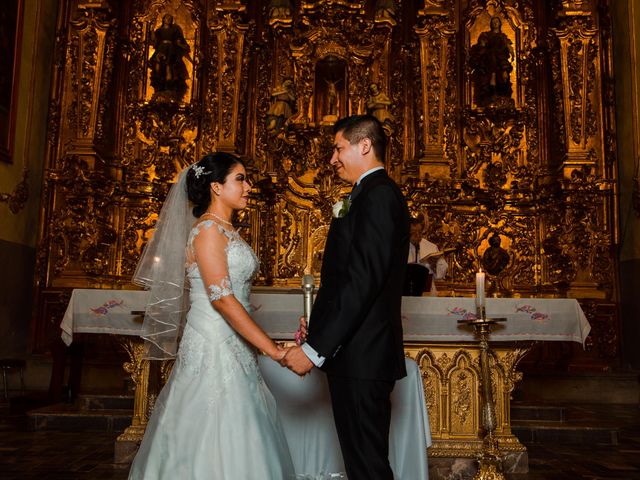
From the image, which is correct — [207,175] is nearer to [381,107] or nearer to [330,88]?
[381,107]

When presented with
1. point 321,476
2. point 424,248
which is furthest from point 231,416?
point 424,248

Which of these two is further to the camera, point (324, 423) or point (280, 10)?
point (280, 10)

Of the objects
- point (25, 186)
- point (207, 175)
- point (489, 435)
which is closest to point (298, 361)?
point (207, 175)

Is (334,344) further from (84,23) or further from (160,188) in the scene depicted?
(84,23)

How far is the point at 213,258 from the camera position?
2.99 m

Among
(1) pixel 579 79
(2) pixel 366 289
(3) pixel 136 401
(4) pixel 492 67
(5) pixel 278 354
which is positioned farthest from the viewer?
(4) pixel 492 67

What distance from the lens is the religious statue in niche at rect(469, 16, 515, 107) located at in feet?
28.9

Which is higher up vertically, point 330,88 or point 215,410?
point 330,88

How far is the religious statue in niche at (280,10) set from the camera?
8930mm

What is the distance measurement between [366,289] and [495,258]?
631cm

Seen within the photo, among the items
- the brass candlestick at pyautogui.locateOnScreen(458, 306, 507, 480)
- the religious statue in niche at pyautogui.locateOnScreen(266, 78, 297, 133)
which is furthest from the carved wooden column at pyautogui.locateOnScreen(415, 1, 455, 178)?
the brass candlestick at pyautogui.locateOnScreen(458, 306, 507, 480)

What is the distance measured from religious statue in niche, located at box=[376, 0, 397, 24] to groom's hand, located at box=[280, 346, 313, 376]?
715 cm

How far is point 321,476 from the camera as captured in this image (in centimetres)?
394

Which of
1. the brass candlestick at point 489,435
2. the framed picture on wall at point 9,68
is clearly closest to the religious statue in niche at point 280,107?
the framed picture on wall at point 9,68
